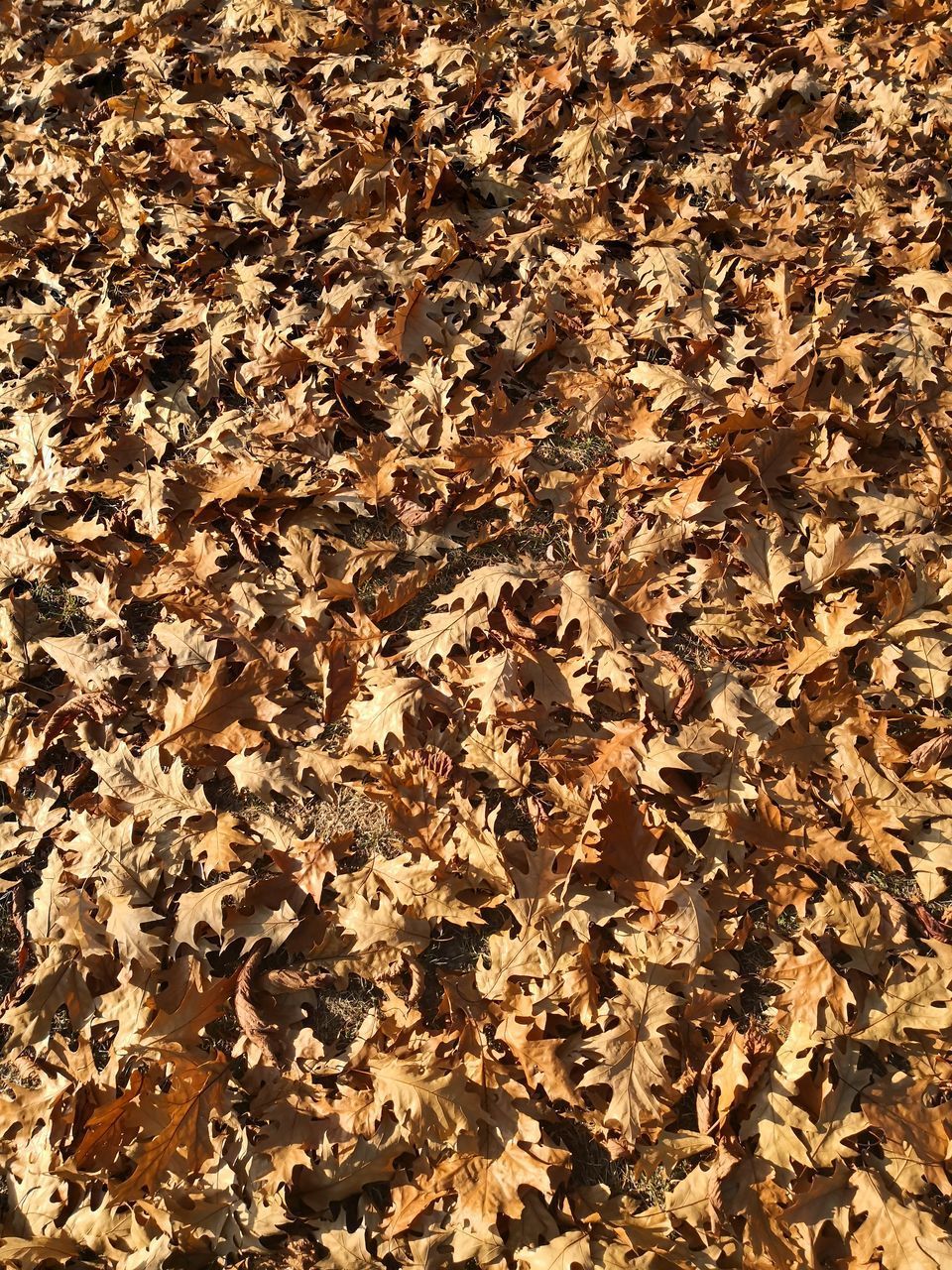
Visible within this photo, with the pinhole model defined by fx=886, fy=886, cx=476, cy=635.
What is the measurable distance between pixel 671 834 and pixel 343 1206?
4.00ft

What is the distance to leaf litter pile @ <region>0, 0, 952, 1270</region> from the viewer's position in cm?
211

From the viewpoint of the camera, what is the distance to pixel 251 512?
3.07 meters

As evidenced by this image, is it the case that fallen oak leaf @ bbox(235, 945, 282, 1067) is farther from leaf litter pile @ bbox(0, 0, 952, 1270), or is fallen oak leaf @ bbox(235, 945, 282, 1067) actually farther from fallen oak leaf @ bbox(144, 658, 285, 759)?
fallen oak leaf @ bbox(144, 658, 285, 759)

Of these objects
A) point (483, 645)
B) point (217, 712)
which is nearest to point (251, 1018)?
point (217, 712)

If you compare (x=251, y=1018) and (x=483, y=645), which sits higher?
(x=483, y=645)

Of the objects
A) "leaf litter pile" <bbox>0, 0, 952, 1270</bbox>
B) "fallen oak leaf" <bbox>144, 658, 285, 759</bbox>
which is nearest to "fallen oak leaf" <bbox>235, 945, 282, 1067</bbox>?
"leaf litter pile" <bbox>0, 0, 952, 1270</bbox>

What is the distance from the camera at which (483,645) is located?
2.79 metres

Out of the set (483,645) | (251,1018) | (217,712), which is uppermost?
(217,712)

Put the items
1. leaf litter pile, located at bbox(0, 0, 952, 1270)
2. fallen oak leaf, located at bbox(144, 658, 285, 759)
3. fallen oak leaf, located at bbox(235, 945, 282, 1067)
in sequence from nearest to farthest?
1. leaf litter pile, located at bbox(0, 0, 952, 1270)
2. fallen oak leaf, located at bbox(235, 945, 282, 1067)
3. fallen oak leaf, located at bbox(144, 658, 285, 759)

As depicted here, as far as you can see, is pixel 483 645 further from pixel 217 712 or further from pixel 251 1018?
pixel 251 1018

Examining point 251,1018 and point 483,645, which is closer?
point 251,1018

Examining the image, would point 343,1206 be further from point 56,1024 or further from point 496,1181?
point 56,1024

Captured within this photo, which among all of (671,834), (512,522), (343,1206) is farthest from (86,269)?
(343,1206)

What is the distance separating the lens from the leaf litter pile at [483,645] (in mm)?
2105
